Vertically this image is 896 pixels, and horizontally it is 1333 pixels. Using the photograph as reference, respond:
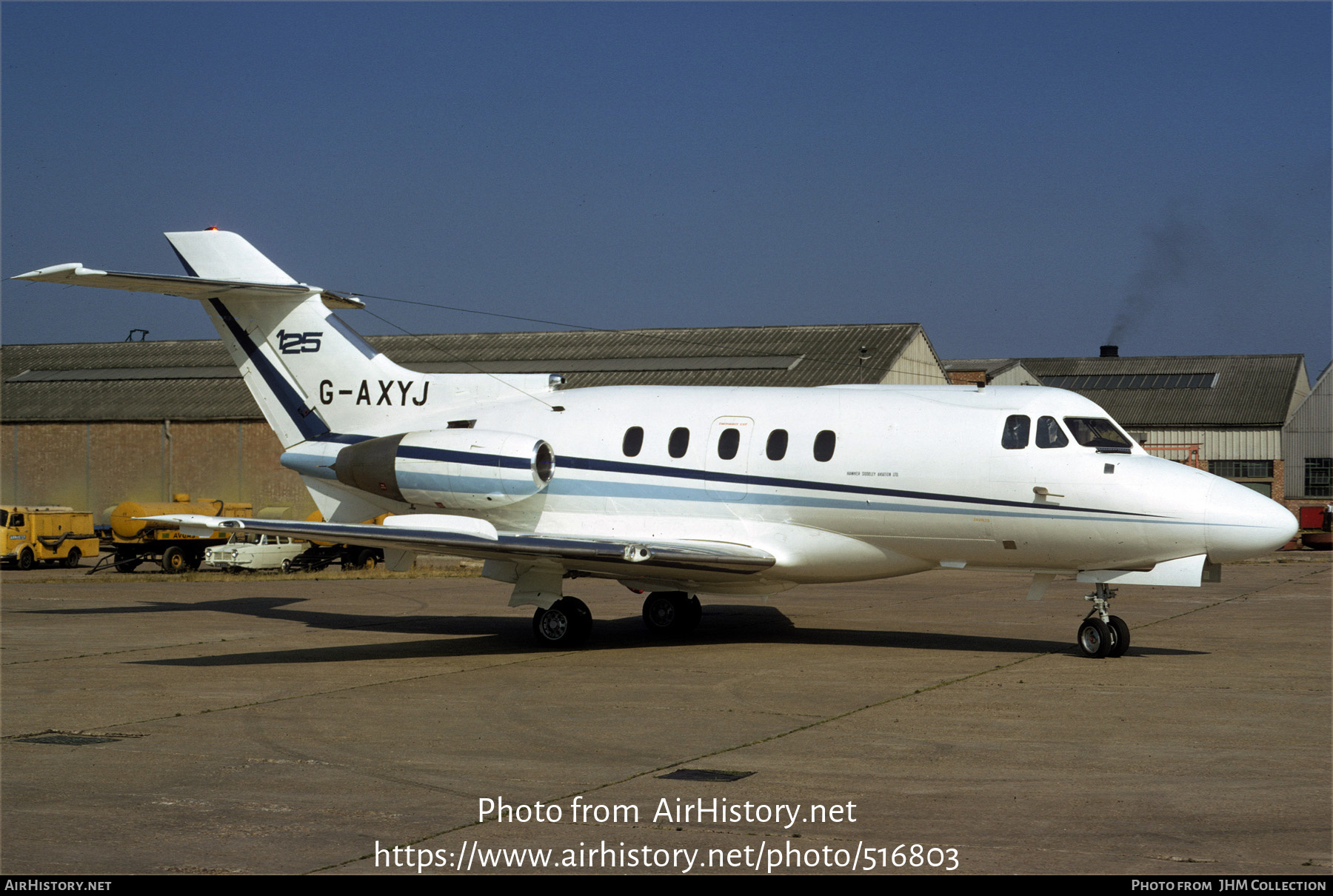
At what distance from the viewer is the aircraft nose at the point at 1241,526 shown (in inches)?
560

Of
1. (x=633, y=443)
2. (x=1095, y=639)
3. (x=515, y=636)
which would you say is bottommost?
(x=515, y=636)

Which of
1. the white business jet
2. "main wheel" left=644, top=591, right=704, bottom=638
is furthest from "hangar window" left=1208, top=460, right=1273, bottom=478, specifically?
the white business jet

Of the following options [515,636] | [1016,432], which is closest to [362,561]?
[515,636]

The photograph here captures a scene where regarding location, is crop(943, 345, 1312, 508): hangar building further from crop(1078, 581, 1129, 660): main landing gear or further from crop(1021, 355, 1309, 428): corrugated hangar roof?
crop(1078, 581, 1129, 660): main landing gear

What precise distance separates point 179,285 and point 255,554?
17.6 meters

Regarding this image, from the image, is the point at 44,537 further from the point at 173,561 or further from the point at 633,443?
the point at 633,443

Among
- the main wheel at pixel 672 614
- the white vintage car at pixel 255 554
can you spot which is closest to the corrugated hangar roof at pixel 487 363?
the white vintage car at pixel 255 554

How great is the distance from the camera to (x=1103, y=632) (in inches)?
603

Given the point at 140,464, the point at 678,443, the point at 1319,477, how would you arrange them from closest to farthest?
1. the point at 678,443
2. the point at 140,464
3. the point at 1319,477

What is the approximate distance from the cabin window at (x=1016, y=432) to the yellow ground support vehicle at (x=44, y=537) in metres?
33.1

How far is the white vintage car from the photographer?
3469cm

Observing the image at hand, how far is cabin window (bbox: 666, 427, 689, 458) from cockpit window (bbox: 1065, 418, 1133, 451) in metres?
4.89

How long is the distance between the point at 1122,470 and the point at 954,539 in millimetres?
2146
